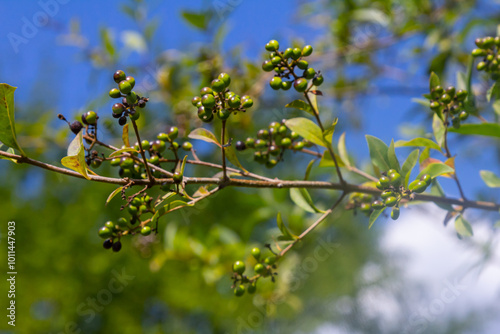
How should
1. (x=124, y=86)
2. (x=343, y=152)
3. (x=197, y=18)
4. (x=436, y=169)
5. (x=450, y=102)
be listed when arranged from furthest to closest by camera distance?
(x=197, y=18) < (x=343, y=152) < (x=450, y=102) < (x=436, y=169) < (x=124, y=86)

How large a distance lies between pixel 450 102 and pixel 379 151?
0.66ft

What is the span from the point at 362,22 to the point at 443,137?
1.70m

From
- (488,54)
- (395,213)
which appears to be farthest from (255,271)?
(488,54)

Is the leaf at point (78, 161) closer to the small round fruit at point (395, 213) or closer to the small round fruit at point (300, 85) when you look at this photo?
the small round fruit at point (300, 85)

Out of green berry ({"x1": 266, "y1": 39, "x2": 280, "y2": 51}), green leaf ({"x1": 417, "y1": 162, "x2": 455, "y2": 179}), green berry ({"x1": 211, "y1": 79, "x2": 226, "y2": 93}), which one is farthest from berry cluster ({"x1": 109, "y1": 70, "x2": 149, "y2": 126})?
green leaf ({"x1": 417, "y1": 162, "x2": 455, "y2": 179})

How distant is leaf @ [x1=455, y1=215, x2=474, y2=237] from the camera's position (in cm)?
80

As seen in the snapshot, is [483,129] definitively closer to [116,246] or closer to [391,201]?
[391,201]

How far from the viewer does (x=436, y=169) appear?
72 cm

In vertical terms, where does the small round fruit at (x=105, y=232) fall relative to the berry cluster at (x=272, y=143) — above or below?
below

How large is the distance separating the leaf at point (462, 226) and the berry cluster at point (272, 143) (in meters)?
0.32

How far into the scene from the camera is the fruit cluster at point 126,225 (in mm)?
685

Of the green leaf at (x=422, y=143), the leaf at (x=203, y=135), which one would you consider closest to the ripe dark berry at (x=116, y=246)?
the leaf at (x=203, y=135)

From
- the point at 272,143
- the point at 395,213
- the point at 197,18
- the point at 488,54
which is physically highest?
the point at 197,18

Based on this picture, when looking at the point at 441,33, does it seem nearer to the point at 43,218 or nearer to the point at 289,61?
the point at 289,61
